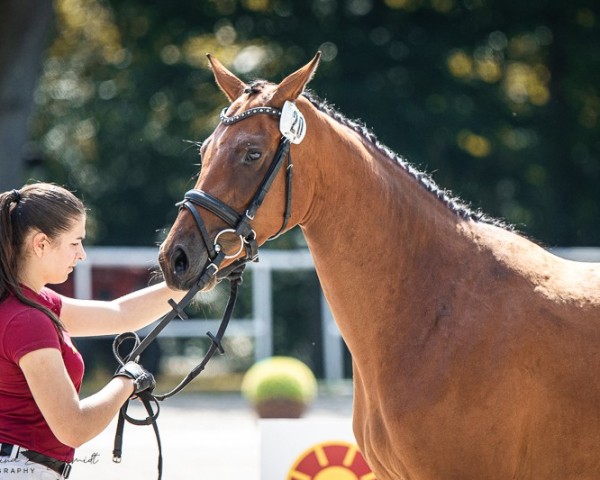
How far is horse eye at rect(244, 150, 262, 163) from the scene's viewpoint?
11.7 feet

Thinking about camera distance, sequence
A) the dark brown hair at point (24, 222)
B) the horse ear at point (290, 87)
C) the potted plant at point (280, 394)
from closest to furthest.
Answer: the dark brown hair at point (24, 222), the horse ear at point (290, 87), the potted plant at point (280, 394)

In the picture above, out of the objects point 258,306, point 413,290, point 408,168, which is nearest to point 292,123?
point 408,168

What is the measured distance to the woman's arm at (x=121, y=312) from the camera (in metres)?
3.73

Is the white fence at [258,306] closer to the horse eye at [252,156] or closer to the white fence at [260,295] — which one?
the white fence at [260,295]

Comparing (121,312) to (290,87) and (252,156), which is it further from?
(290,87)

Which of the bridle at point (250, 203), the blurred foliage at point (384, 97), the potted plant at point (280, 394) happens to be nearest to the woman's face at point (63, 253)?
the bridle at point (250, 203)

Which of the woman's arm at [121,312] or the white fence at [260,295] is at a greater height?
the white fence at [260,295]

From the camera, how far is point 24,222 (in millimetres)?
3129

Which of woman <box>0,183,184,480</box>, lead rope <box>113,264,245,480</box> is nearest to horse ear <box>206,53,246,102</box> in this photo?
lead rope <box>113,264,245,480</box>

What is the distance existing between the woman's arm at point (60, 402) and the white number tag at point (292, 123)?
1192mm

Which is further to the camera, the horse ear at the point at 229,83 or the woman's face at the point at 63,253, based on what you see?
the horse ear at the point at 229,83

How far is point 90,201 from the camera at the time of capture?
1770cm

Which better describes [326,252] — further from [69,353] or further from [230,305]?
[69,353]

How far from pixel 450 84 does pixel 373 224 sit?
14511 millimetres
